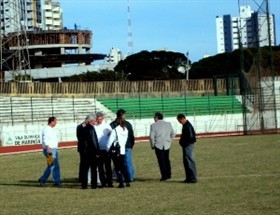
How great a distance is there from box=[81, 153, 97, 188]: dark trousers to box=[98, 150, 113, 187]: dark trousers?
0.16 metres

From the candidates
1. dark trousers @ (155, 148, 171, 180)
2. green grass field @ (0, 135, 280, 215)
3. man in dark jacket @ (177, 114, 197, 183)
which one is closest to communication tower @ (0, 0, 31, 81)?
green grass field @ (0, 135, 280, 215)

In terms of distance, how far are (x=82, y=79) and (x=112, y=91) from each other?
3746 cm

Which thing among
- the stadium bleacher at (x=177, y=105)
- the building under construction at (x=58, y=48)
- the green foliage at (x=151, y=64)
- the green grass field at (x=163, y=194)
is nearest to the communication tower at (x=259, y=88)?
the stadium bleacher at (x=177, y=105)

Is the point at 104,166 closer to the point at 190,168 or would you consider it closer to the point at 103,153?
the point at 103,153

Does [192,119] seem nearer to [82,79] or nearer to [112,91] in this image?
[112,91]

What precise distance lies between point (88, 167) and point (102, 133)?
37.3 inches

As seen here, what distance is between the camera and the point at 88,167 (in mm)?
16578

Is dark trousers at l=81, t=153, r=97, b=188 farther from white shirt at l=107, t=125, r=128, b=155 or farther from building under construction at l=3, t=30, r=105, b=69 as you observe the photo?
building under construction at l=3, t=30, r=105, b=69

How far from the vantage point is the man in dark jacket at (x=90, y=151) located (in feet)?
53.7

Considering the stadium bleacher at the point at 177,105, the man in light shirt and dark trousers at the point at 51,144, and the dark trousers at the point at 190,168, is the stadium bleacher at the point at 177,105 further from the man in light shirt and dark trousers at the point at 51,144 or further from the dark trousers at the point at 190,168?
the dark trousers at the point at 190,168

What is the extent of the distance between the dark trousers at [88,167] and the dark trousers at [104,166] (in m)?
0.16

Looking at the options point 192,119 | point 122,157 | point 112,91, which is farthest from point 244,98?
point 122,157

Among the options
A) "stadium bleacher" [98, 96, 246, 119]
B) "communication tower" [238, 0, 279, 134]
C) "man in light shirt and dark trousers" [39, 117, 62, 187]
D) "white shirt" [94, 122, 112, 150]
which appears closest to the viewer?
"white shirt" [94, 122, 112, 150]

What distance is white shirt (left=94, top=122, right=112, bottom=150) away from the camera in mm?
16625
